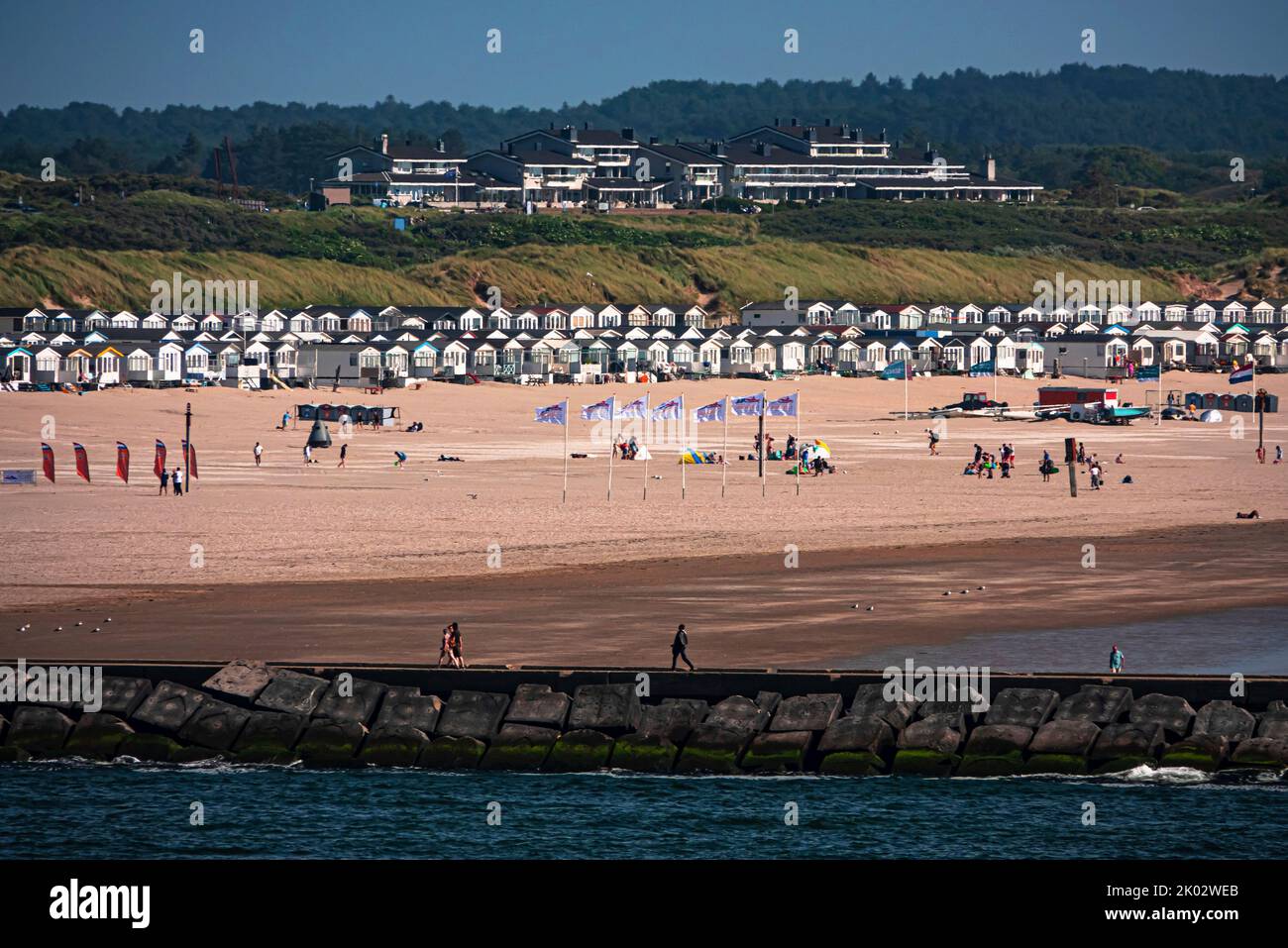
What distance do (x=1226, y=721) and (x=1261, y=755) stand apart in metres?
0.69

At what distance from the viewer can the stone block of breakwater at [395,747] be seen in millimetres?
26125

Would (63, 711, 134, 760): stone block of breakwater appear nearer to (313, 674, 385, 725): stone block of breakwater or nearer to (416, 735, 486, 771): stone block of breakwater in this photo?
(313, 674, 385, 725): stone block of breakwater

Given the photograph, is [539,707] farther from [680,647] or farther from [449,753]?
[680,647]

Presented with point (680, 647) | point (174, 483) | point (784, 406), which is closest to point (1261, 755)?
point (680, 647)

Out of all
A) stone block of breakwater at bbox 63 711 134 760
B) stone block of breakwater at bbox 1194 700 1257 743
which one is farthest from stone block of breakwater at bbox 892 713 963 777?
stone block of breakwater at bbox 63 711 134 760

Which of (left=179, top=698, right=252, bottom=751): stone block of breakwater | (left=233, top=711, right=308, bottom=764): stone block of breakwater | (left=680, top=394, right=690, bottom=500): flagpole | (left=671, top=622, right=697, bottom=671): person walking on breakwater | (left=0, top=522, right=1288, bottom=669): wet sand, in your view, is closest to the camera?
(left=233, top=711, right=308, bottom=764): stone block of breakwater

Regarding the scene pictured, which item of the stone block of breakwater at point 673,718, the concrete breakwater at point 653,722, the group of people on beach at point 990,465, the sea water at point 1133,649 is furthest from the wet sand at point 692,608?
the group of people on beach at point 990,465

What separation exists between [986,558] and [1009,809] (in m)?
16.6

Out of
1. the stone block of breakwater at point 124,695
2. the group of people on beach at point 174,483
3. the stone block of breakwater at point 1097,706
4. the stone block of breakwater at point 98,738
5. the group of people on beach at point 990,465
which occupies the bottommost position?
the stone block of breakwater at point 98,738

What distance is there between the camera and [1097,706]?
25.8 metres

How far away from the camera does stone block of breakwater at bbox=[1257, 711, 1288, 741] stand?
25344mm

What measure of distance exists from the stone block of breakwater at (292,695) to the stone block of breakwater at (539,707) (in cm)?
280

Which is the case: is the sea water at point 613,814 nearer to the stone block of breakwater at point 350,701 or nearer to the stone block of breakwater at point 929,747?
the stone block of breakwater at point 929,747

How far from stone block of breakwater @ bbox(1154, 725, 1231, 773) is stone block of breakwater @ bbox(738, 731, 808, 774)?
15.9 ft
